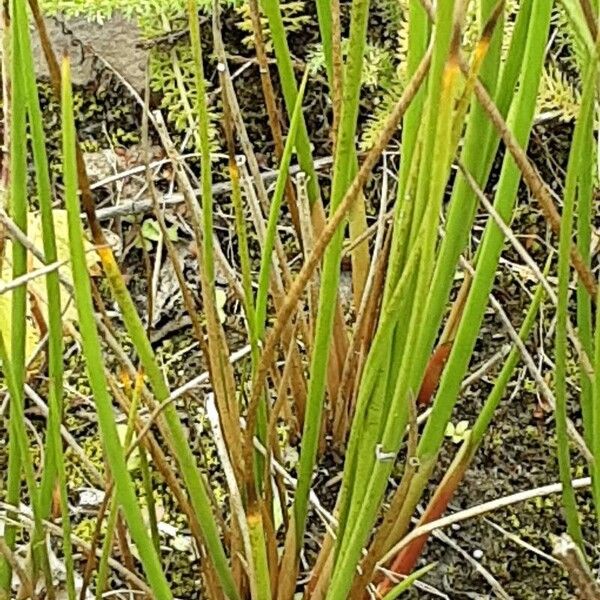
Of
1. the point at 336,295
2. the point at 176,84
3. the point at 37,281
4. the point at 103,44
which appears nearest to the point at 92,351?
the point at 336,295

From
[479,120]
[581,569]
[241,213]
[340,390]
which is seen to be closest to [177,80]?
[340,390]

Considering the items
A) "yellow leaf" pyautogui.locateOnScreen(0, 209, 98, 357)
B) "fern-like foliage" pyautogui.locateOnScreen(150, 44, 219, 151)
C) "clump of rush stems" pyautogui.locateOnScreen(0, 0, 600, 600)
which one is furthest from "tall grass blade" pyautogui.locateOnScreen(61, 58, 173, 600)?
"fern-like foliage" pyautogui.locateOnScreen(150, 44, 219, 151)

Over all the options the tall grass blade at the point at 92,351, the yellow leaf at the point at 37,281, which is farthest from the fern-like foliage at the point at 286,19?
the tall grass blade at the point at 92,351

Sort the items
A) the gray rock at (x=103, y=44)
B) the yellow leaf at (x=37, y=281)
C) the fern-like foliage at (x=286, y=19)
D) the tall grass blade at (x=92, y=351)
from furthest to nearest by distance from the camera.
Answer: the gray rock at (x=103, y=44)
the fern-like foliage at (x=286, y=19)
the yellow leaf at (x=37, y=281)
the tall grass blade at (x=92, y=351)

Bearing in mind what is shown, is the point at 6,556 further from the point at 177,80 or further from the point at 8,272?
the point at 177,80

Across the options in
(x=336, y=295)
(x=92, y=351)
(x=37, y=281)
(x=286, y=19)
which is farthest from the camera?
(x=286, y=19)

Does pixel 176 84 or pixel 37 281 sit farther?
pixel 176 84

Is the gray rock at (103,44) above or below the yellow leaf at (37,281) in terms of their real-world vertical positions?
above

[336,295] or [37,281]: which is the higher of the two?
[336,295]

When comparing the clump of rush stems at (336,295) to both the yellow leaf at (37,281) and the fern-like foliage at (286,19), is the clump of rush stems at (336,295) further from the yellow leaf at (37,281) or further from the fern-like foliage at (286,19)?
the fern-like foliage at (286,19)

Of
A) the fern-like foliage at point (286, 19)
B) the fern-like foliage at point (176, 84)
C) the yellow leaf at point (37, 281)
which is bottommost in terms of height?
the yellow leaf at point (37, 281)

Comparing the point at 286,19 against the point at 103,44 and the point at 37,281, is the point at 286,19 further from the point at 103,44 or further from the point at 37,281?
the point at 37,281
